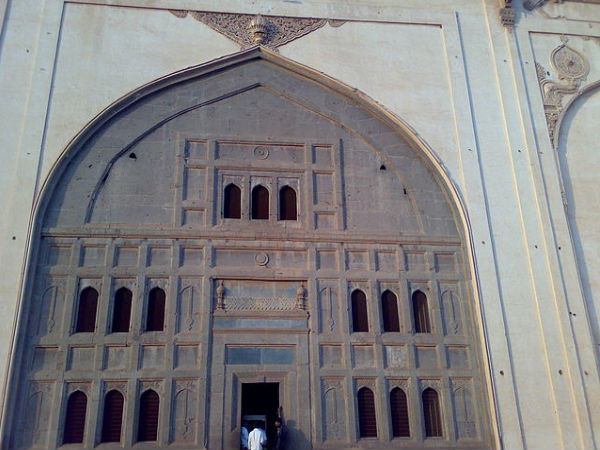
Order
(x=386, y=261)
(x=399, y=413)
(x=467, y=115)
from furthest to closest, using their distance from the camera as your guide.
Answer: (x=467, y=115) → (x=386, y=261) → (x=399, y=413)

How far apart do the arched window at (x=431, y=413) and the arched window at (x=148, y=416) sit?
10.1ft

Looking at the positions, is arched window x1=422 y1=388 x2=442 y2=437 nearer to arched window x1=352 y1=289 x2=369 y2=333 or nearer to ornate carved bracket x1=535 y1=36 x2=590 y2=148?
arched window x1=352 y1=289 x2=369 y2=333

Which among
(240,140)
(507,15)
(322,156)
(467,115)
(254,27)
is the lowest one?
(322,156)

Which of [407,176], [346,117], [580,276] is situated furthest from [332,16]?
[580,276]

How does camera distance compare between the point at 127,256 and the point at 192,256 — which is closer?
the point at 127,256

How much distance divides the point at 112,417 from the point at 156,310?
128 cm

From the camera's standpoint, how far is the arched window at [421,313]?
310 inches

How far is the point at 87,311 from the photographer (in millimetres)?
7465

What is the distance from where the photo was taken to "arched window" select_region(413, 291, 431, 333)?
25.9 ft

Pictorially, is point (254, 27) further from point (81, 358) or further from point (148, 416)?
point (148, 416)

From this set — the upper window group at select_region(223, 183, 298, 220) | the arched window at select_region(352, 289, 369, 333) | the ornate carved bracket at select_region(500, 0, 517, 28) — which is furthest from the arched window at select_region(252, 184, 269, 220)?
the ornate carved bracket at select_region(500, 0, 517, 28)

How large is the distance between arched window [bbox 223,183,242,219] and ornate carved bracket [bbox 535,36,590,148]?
14.9 ft

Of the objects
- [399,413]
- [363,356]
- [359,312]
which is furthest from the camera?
[359,312]

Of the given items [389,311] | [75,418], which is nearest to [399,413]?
[389,311]
